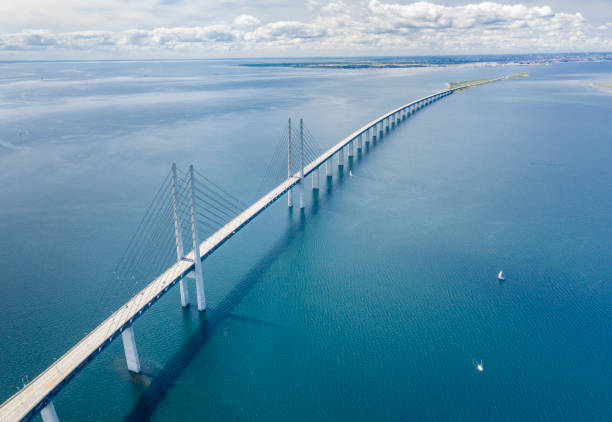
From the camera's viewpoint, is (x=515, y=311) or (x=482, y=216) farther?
(x=482, y=216)

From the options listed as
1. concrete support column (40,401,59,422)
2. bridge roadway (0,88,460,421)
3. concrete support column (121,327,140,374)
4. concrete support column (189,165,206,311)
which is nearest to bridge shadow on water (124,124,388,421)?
concrete support column (189,165,206,311)

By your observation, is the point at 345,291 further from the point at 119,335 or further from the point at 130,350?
the point at 119,335

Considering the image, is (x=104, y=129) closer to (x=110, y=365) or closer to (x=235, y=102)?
(x=235, y=102)

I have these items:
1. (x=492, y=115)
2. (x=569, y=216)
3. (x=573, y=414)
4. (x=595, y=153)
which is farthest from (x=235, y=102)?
(x=573, y=414)

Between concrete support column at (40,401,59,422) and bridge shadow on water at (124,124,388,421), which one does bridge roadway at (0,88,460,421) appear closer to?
concrete support column at (40,401,59,422)

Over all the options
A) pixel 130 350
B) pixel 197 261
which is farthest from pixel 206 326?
pixel 130 350

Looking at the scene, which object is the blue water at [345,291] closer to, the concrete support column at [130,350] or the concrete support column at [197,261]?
the concrete support column at [130,350]

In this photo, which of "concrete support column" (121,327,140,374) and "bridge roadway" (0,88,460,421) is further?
"concrete support column" (121,327,140,374)
